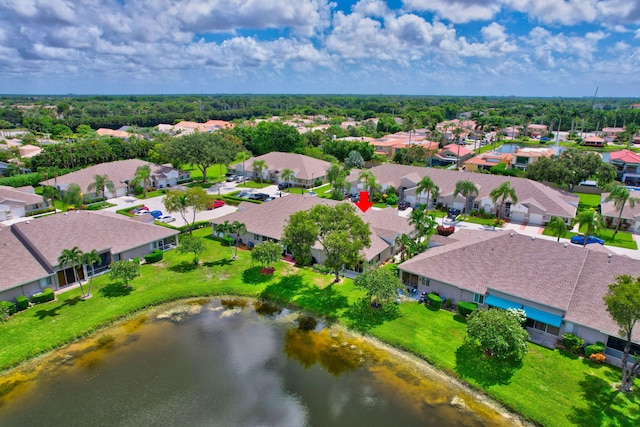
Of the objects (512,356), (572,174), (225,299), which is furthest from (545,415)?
(572,174)

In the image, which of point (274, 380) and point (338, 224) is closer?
point (274, 380)

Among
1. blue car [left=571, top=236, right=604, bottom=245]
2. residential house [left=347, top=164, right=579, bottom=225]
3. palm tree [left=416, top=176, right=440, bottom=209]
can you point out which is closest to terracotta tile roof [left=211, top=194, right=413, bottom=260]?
palm tree [left=416, top=176, right=440, bottom=209]

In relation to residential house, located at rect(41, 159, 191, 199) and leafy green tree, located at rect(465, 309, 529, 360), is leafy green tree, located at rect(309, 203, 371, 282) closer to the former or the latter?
leafy green tree, located at rect(465, 309, 529, 360)

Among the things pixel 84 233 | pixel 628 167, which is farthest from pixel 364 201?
pixel 628 167

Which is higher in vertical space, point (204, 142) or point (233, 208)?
point (204, 142)

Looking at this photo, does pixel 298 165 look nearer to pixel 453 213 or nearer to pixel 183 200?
pixel 453 213

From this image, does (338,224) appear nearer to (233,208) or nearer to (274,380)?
(274,380)
